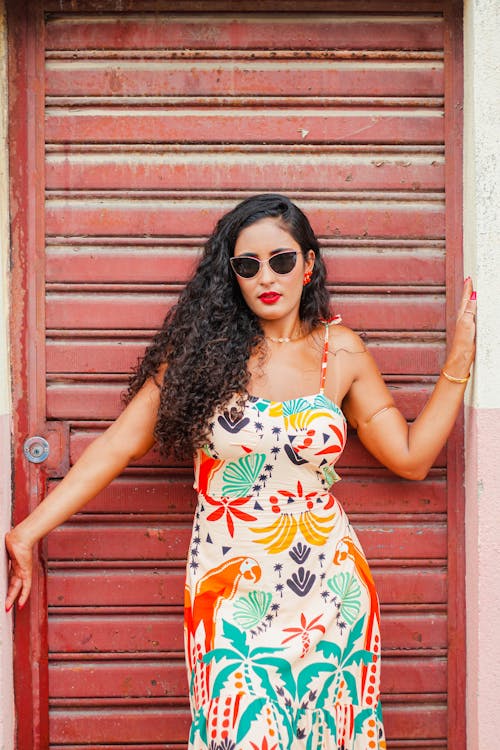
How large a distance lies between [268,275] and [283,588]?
1.08 meters

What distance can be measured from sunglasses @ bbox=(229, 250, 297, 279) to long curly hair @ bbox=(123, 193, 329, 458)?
0.31ft

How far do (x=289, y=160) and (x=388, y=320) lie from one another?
0.76 m

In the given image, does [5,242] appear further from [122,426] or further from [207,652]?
[207,652]

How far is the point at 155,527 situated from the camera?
2.97 m

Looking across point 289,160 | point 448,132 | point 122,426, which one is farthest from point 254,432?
point 448,132

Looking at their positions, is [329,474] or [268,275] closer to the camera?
[268,275]

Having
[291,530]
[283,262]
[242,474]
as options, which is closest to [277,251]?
[283,262]

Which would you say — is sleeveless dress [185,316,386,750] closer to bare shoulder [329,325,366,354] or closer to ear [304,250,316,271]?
bare shoulder [329,325,366,354]

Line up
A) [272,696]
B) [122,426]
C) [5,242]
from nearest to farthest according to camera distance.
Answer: [272,696]
[122,426]
[5,242]

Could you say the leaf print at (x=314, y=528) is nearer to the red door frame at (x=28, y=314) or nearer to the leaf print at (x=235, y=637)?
the leaf print at (x=235, y=637)

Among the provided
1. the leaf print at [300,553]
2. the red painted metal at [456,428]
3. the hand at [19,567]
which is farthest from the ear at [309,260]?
the hand at [19,567]

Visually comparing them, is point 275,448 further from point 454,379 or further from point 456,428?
point 456,428

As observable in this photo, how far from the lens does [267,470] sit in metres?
2.52

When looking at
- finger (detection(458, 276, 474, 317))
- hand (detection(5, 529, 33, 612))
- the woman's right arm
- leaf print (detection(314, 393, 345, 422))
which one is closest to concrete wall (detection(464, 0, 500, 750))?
finger (detection(458, 276, 474, 317))
